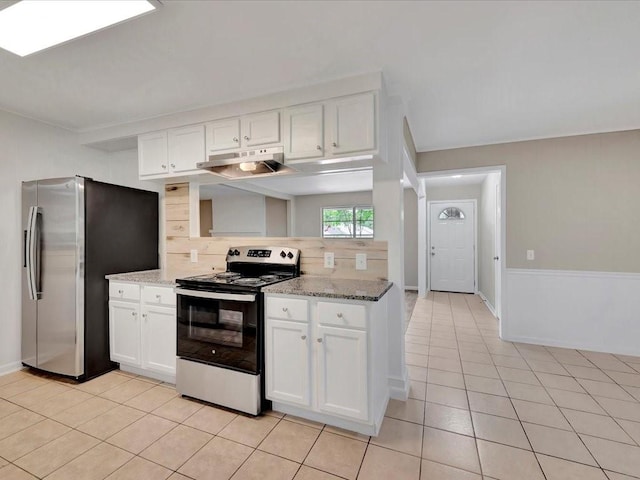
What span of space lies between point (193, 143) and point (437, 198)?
566 centimetres

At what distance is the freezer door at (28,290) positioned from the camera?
2.77 meters

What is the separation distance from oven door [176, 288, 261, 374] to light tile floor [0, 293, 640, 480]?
39cm

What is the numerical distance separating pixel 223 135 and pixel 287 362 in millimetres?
1964

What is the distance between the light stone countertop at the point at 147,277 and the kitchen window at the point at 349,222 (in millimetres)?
1400

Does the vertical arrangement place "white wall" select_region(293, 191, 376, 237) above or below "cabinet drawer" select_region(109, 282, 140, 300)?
above

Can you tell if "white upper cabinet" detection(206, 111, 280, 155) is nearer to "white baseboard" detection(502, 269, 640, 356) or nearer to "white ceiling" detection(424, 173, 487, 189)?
"white baseboard" detection(502, 269, 640, 356)

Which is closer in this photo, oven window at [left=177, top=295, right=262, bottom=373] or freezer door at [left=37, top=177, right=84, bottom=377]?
oven window at [left=177, top=295, right=262, bottom=373]

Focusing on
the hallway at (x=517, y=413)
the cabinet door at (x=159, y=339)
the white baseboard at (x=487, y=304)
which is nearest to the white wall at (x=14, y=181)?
the cabinet door at (x=159, y=339)

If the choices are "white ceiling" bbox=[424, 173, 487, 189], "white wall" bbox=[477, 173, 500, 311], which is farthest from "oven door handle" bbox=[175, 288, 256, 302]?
"white ceiling" bbox=[424, 173, 487, 189]

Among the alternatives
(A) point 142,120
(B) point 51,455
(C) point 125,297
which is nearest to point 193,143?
(A) point 142,120

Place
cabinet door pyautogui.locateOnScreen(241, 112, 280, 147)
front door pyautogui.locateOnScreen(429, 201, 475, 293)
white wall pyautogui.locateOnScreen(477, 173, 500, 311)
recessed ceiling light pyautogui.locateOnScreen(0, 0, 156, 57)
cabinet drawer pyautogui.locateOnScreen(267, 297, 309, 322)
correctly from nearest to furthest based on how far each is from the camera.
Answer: recessed ceiling light pyautogui.locateOnScreen(0, 0, 156, 57) → cabinet drawer pyautogui.locateOnScreen(267, 297, 309, 322) → cabinet door pyautogui.locateOnScreen(241, 112, 280, 147) → white wall pyautogui.locateOnScreen(477, 173, 500, 311) → front door pyautogui.locateOnScreen(429, 201, 475, 293)

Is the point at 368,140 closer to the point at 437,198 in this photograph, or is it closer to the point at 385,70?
the point at 385,70

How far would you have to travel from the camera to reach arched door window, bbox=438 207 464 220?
674 centimetres

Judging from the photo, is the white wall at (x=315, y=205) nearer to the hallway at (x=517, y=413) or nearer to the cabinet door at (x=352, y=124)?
the cabinet door at (x=352, y=124)
